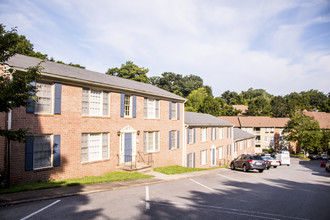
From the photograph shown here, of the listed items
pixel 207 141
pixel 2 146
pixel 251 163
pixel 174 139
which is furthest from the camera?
pixel 207 141

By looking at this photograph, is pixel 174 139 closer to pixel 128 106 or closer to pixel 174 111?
pixel 174 111

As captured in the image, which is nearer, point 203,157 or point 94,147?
point 94,147

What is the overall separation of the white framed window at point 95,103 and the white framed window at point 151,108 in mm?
4333

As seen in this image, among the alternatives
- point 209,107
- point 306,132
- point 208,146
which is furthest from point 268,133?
point 208,146

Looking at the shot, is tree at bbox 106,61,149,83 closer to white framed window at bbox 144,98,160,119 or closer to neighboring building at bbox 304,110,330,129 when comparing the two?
white framed window at bbox 144,98,160,119

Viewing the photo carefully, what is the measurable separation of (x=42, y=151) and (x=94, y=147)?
11.6 ft

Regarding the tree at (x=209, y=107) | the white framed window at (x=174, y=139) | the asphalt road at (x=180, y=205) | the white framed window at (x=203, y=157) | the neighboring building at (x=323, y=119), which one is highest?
the tree at (x=209, y=107)

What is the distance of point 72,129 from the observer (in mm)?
14906

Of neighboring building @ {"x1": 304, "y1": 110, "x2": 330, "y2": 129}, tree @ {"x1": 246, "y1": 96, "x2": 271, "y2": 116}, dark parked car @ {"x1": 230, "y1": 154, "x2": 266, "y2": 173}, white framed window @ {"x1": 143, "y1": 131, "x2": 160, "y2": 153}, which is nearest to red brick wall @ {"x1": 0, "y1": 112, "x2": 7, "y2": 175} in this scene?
white framed window @ {"x1": 143, "y1": 131, "x2": 160, "y2": 153}

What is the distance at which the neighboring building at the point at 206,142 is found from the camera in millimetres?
27169

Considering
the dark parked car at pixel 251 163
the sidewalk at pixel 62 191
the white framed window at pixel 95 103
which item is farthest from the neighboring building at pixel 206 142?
the sidewalk at pixel 62 191

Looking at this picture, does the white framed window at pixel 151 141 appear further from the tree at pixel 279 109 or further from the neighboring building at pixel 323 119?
the tree at pixel 279 109

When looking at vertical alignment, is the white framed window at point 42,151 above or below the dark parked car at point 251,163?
above

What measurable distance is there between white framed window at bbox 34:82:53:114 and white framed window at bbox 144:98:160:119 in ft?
Answer: 27.6
